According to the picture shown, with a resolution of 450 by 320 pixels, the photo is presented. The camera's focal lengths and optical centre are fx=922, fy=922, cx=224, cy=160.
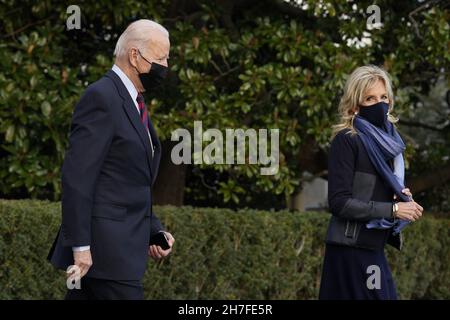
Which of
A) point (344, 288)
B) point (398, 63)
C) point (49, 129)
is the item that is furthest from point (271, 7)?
point (344, 288)

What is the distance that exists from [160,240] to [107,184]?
549mm

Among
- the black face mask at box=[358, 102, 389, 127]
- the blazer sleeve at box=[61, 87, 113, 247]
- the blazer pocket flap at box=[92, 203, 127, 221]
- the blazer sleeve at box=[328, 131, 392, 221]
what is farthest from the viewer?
the black face mask at box=[358, 102, 389, 127]

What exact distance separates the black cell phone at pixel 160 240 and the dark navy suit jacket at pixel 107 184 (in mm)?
233

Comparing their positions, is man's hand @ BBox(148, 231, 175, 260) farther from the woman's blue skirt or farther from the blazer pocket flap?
the woman's blue skirt

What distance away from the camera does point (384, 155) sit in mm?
4812

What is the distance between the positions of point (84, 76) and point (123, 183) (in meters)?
5.41

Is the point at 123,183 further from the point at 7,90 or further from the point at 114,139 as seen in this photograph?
the point at 7,90

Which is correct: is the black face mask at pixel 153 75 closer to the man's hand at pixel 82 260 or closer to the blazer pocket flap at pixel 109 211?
the blazer pocket flap at pixel 109 211

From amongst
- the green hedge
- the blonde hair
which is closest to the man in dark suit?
the blonde hair

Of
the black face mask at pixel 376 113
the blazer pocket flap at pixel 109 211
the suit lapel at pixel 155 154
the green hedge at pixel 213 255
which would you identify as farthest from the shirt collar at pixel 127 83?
the green hedge at pixel 213 255

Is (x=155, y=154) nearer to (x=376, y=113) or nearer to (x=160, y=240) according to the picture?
(x=160, y=240)

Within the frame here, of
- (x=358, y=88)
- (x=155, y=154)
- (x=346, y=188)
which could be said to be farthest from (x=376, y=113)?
(x=155, y=154)

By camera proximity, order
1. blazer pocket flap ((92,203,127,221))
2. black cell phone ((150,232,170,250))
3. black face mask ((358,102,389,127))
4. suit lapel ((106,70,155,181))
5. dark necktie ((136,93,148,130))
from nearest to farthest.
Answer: blazer pocket flap ((92,203,127,221)) < suit lapel ((106,70,155,181)) < dark necktie ((136,93,148,130)) < black cell phone ((150,232,170,250)) < black face mask ((358,102,389,127))

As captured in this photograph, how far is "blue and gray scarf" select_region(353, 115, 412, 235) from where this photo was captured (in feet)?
15.5
